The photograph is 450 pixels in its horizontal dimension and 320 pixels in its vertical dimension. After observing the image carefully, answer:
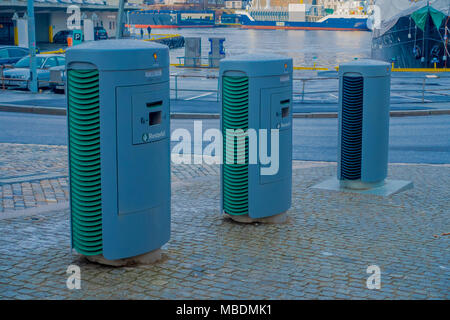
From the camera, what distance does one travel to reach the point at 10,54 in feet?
108

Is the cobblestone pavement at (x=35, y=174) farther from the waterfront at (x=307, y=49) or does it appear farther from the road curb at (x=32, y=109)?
the waterfront at (x=307, y=49)

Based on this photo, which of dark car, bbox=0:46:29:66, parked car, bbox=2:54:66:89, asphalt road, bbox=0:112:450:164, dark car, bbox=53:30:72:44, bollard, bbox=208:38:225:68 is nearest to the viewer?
asphalt road, bbox=0:112:450:164

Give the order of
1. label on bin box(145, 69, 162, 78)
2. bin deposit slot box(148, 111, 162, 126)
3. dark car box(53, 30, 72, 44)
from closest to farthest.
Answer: label on bin box(145, 69, 162, 78)
bin deposit slot box(148, 111, 162, 126)
dark car box(53, 30, 72, 44)

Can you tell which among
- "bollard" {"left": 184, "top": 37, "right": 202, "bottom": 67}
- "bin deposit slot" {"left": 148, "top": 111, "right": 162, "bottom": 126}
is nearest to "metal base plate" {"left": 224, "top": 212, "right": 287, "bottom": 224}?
"bin deposit slot" {"left": 148, "top": 111, "right": 162, "bottom": 126}

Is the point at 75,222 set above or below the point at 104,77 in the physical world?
below

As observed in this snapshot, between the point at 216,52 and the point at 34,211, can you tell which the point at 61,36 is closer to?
the point at 216,52

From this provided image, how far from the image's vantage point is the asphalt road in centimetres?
1380

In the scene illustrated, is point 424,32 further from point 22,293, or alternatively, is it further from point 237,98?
point 22,293

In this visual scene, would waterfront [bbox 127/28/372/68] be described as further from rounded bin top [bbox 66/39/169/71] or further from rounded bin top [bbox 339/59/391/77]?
rounded bin top [bbox 66/39/169/71]

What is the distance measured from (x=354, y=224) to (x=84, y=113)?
137 inches

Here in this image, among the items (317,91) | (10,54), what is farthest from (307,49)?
(317,91)

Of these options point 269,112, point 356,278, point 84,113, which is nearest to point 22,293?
point 84,113

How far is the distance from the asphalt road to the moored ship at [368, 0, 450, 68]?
24341 millimetres
